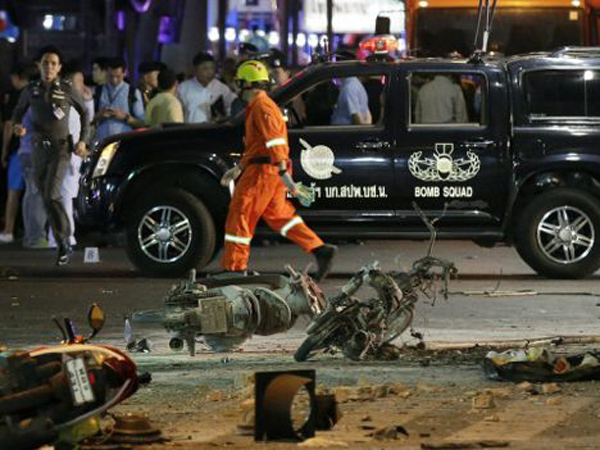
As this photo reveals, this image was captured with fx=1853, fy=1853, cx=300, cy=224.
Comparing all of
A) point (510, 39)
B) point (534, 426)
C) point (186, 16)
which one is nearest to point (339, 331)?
A: point (534, 426)

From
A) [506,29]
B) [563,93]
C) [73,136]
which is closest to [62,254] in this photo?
[73,136]

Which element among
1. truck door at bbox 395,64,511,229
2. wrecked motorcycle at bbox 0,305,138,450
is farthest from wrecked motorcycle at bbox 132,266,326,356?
truck door at bbox 395,64,511,229

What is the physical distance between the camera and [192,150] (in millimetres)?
15547

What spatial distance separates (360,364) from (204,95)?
32.9 feet

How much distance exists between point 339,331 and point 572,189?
590 centimetres

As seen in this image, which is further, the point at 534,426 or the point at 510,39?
the point at 510,39

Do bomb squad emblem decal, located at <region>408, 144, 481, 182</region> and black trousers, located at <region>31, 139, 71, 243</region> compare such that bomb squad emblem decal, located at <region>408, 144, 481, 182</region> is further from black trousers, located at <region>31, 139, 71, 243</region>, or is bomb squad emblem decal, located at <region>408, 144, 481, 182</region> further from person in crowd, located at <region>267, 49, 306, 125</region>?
black trousers, located at <region>31, 139, 71, 243</region>

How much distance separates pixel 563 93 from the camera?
51.3 feet

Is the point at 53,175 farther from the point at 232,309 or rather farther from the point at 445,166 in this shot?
the point at 232,309

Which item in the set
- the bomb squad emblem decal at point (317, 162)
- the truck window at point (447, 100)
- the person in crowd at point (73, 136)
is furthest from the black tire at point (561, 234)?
the person in crowd at point (73, 136)

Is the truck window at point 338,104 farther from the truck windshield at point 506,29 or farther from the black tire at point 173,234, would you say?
the truck windshield at point 506,29

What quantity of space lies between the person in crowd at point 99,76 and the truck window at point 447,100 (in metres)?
5.00

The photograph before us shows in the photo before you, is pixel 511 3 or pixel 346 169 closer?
pixel 346 169

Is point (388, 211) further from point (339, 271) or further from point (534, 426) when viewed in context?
point (534, 426)
